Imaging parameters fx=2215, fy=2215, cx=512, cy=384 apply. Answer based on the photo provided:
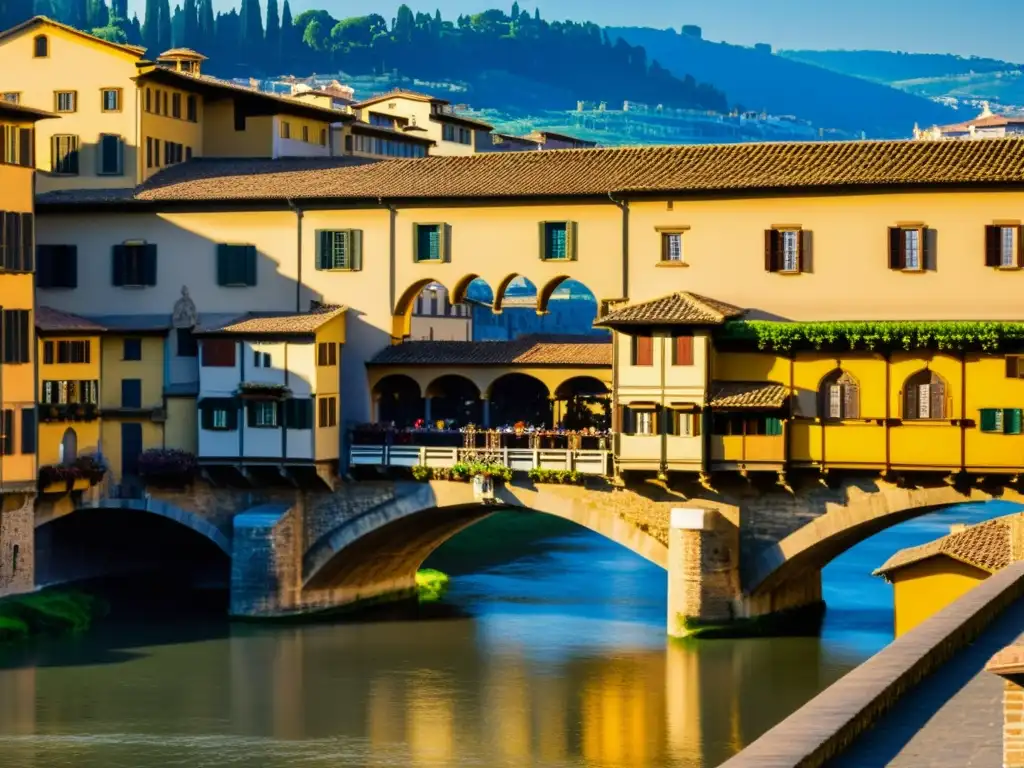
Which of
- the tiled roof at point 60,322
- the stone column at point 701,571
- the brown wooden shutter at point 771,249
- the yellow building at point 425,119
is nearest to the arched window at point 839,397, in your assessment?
the brown wooden shutter at point 771,249

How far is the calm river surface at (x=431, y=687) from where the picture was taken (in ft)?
147

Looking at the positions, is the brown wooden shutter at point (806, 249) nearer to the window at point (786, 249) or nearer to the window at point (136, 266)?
the window at point (786, 249)

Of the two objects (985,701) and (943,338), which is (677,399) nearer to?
(943,338)

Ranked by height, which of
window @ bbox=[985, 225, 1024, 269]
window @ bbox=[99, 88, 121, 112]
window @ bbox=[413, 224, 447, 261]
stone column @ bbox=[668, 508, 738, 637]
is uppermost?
window @ bbox=[99, 88, 121, 112]

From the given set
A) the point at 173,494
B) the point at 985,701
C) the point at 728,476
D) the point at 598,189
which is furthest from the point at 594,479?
the point at 985,701

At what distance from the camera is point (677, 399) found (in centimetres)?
5456

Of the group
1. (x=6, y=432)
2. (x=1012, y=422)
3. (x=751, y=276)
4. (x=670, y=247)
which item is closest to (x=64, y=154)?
(x=6, y=432)

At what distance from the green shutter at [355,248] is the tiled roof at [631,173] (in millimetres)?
1025

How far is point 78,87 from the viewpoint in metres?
65.8

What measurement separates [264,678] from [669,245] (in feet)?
50.0

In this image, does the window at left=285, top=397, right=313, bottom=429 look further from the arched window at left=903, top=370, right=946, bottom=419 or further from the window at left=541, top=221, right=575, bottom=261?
the arched window at left=903, top=370, right=946, bottom=419

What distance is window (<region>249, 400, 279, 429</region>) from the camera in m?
59.3

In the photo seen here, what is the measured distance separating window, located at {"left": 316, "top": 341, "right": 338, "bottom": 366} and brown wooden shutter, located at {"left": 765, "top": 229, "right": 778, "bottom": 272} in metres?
12.2

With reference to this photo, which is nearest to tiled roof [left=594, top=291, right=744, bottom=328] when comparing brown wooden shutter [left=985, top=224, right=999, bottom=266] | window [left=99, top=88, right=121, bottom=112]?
brown wooden shutter [left=985, top=224, right=999, bottom=266]
